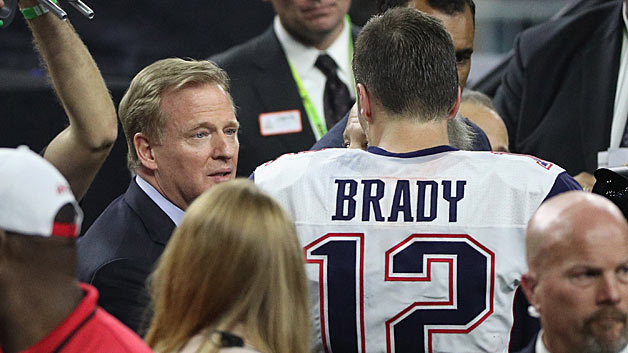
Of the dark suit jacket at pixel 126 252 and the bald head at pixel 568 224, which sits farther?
the dark suit jacket at pixel 126 252

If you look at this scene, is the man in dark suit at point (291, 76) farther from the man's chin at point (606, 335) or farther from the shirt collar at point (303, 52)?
the man's chin at point (606, 335)

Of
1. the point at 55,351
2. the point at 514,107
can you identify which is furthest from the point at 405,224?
the point at 514,107

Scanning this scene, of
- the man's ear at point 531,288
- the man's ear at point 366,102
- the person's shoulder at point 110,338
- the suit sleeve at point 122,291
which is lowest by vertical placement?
the suit sleeve at point 122,291

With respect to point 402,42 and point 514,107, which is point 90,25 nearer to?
point 514,107

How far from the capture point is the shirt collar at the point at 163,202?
314 cm

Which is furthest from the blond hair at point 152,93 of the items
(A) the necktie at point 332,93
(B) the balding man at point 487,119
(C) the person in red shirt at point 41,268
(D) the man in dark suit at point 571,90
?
(A) the necktie at point 332,93

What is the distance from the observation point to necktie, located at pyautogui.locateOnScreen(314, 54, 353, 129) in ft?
16.8

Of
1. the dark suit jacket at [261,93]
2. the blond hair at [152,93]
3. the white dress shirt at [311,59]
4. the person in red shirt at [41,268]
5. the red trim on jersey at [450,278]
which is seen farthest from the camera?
the white dress shirt at [311,59]

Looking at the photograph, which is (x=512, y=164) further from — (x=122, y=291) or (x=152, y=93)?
(x=152, y=93)

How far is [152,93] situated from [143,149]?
6.9 inches

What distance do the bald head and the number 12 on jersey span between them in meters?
0.35

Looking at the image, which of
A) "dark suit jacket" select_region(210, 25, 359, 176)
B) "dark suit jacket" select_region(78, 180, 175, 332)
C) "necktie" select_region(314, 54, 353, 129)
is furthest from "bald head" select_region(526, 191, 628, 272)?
"necktie" select_region(314, 54, 353, 129)

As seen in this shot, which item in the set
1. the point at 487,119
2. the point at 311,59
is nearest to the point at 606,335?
the point at 487,119

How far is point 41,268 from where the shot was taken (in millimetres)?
1787
